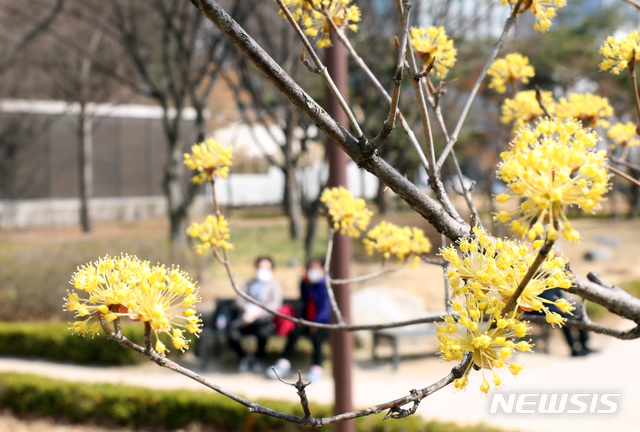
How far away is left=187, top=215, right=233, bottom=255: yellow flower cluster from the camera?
2.02 m

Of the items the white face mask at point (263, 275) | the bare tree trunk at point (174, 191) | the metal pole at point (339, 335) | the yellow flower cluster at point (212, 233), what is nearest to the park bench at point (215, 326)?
the white face mask at point (263, 275)

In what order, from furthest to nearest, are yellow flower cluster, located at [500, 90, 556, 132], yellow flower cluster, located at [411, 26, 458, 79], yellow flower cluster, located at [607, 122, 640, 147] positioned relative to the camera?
yellow flower cluster, located at [607, 122, 640, 147]
yellow flower cluster, located at [500, 90, 556, 132]
yellow flower cluster, located at [411, 26, 458, 79]

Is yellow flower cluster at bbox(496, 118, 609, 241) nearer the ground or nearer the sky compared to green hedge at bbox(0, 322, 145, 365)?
nearer the sky

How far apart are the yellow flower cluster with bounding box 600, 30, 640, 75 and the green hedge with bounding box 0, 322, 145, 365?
8.37 metres

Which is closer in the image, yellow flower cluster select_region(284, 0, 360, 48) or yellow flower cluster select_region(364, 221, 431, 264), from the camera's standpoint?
yellow flower cluster select_region(284, 0, 360, 48)

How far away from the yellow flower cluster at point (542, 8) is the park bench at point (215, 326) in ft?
24.7

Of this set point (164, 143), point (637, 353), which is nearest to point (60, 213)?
point (164, 143)

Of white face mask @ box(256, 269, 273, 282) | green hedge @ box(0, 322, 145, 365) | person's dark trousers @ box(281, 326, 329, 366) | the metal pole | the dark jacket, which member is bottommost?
green hedge @ box(0, 322, 145, 365)

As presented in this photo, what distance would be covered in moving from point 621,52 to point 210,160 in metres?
1.25

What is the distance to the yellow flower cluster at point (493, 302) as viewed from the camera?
98 cm

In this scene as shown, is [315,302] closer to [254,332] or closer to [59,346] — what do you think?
[254,332]

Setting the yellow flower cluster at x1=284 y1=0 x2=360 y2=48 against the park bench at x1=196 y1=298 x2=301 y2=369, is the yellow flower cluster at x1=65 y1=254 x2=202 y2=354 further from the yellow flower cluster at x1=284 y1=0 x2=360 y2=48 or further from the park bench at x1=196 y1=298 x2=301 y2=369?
the park bench at x1=196 y1=298 x2=301 y2=369

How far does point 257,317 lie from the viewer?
865 centimetres

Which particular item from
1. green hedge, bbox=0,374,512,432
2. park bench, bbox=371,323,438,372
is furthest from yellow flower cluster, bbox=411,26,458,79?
park bench, bbox=371,323,438,372
